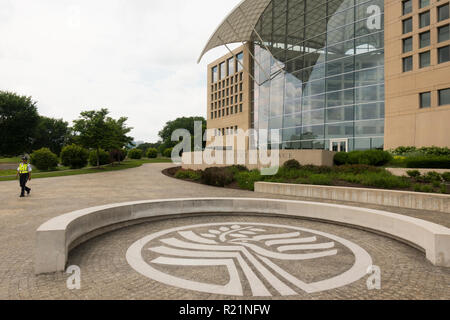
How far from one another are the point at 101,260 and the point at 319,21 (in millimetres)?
34086

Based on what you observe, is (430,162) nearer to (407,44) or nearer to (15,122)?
(407,44)

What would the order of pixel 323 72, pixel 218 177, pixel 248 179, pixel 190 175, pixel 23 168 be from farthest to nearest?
pixel 323 72 < pixel 190 175 < pixel 218 177 < pixel 248 179 < pixel 23 168

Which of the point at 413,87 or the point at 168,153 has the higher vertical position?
the point at 413,87

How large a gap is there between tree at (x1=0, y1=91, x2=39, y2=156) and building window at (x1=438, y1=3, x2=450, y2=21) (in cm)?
6131

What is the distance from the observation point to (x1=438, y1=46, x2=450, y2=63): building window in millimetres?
20781

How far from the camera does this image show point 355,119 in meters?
25.9

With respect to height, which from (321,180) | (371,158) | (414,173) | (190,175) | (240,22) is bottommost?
(190,175)

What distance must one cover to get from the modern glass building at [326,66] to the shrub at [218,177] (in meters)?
13.7

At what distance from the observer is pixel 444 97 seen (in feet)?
68.2

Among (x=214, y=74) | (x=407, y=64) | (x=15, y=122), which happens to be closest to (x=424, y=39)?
(x=407, y=64)

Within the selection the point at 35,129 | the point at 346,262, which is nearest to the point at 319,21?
the point at 346,262

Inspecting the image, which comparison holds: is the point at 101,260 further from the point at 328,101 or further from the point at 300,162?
the point at 328,101

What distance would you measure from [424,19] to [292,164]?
1786 cm

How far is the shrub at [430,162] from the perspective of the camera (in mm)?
15344
